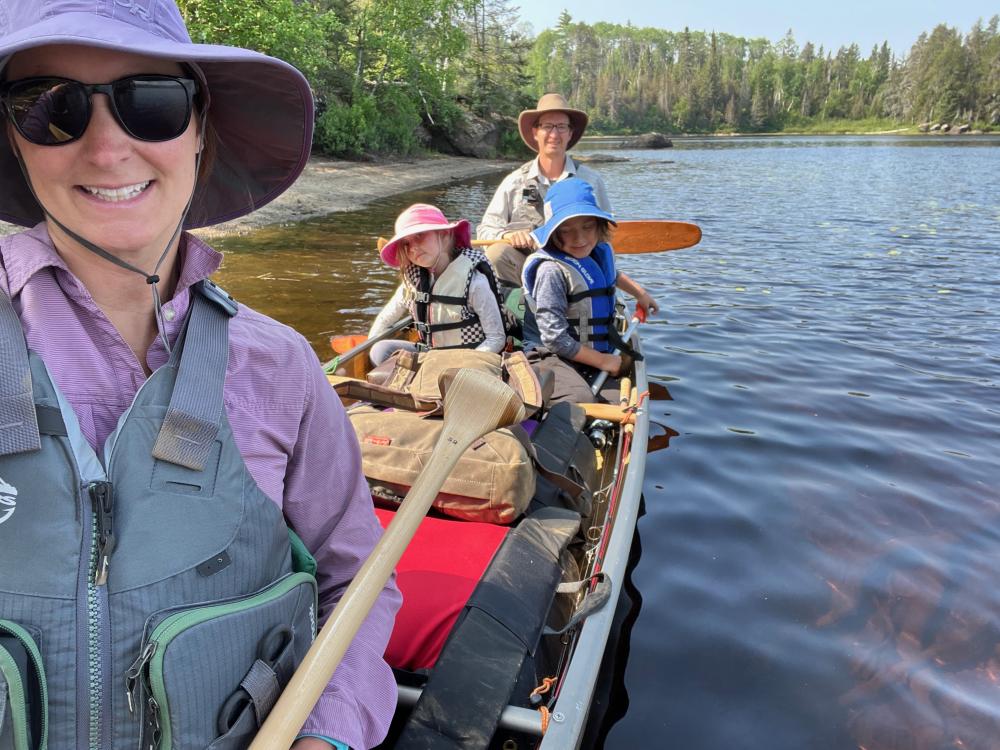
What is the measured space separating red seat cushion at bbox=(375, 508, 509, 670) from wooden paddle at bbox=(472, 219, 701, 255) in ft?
18.3

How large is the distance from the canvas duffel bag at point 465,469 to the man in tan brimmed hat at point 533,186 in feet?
10.7

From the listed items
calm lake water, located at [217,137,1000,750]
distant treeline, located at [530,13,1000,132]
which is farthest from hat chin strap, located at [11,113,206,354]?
distant treeline, located at [530,13,1000,132]

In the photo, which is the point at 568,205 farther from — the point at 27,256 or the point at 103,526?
the point at 103,526

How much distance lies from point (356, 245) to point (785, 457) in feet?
33.1

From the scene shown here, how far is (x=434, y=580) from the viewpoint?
2.35 m

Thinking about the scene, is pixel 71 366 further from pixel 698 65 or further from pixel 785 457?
pixel 698 65

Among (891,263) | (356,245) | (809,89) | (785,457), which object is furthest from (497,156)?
(809,89)

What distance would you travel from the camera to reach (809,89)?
110312 mm

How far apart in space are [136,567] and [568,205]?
3.92 m

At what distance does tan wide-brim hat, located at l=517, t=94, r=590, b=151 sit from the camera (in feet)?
20.5

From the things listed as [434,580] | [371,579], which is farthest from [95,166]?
[434,580]

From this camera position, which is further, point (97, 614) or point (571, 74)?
point (571, 74)

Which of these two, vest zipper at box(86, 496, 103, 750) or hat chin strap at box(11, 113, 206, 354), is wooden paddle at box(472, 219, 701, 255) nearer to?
hat chin strap at box(11, 113, 206, 354)

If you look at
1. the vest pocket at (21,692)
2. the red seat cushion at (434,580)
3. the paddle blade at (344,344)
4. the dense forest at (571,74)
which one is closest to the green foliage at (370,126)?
the dense forest at (571,74)
